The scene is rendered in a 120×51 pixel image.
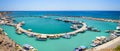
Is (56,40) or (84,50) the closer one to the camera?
(84,50)

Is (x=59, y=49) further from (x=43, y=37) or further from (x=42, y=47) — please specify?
(x=43, y=37)

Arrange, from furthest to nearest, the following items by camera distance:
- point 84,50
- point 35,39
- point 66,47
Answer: point 35,39 < point 66,47 < point 84,50

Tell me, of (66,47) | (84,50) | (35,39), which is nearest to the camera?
(84,50)

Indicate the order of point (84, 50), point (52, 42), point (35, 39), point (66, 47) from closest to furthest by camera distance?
point (84, 50) → point (66, 47) → point (52, 42) → point (35, 39)

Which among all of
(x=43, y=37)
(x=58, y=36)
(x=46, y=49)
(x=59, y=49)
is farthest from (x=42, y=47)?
(x=58, y=36)

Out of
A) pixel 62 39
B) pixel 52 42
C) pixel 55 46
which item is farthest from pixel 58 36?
pixel 55 46

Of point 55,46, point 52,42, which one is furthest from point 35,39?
point 55,46

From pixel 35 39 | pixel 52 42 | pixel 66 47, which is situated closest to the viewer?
pixel 66 47

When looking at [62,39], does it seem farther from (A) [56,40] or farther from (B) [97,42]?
(B) [97,42]

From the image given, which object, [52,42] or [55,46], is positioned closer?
[55,46]
